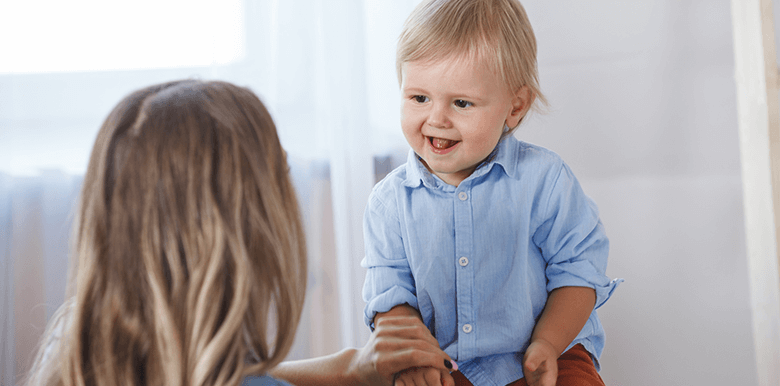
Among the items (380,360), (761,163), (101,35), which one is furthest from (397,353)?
(101,35)

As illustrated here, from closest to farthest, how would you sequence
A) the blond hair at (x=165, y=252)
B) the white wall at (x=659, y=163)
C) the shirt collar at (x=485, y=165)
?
1. the blond hair at (x=165, y=252)
2. the shirt collar at (x=485, y=165)
3. the white wall at (x=659, y=163)

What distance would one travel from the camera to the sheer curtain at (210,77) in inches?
42.1

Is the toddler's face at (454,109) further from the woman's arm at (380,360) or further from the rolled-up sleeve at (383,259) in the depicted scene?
the woman's arm at (380,360)

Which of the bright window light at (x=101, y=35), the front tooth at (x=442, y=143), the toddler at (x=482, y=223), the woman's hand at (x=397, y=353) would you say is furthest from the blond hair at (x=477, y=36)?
the bright window light at (x=101, y=35)

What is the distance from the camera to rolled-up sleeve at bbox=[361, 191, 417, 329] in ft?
2.49

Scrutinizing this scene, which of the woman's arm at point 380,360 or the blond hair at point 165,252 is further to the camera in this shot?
the woman's arm at point 380,360

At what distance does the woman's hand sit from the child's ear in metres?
0.29

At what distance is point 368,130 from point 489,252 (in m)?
0.42

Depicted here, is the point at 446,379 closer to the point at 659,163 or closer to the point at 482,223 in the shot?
the point at 482,223

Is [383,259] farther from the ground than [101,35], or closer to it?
closer to it

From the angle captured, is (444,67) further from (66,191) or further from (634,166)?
(66,191)

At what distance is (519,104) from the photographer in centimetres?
73

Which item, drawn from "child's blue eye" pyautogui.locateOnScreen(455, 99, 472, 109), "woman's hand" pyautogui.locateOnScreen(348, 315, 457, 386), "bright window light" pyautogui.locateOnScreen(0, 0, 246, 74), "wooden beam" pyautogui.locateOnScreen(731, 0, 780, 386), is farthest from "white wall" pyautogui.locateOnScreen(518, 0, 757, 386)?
"bright window light" pyautogui.locateOnScreen(0, 0, 246, 74)

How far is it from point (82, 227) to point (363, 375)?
406mm
